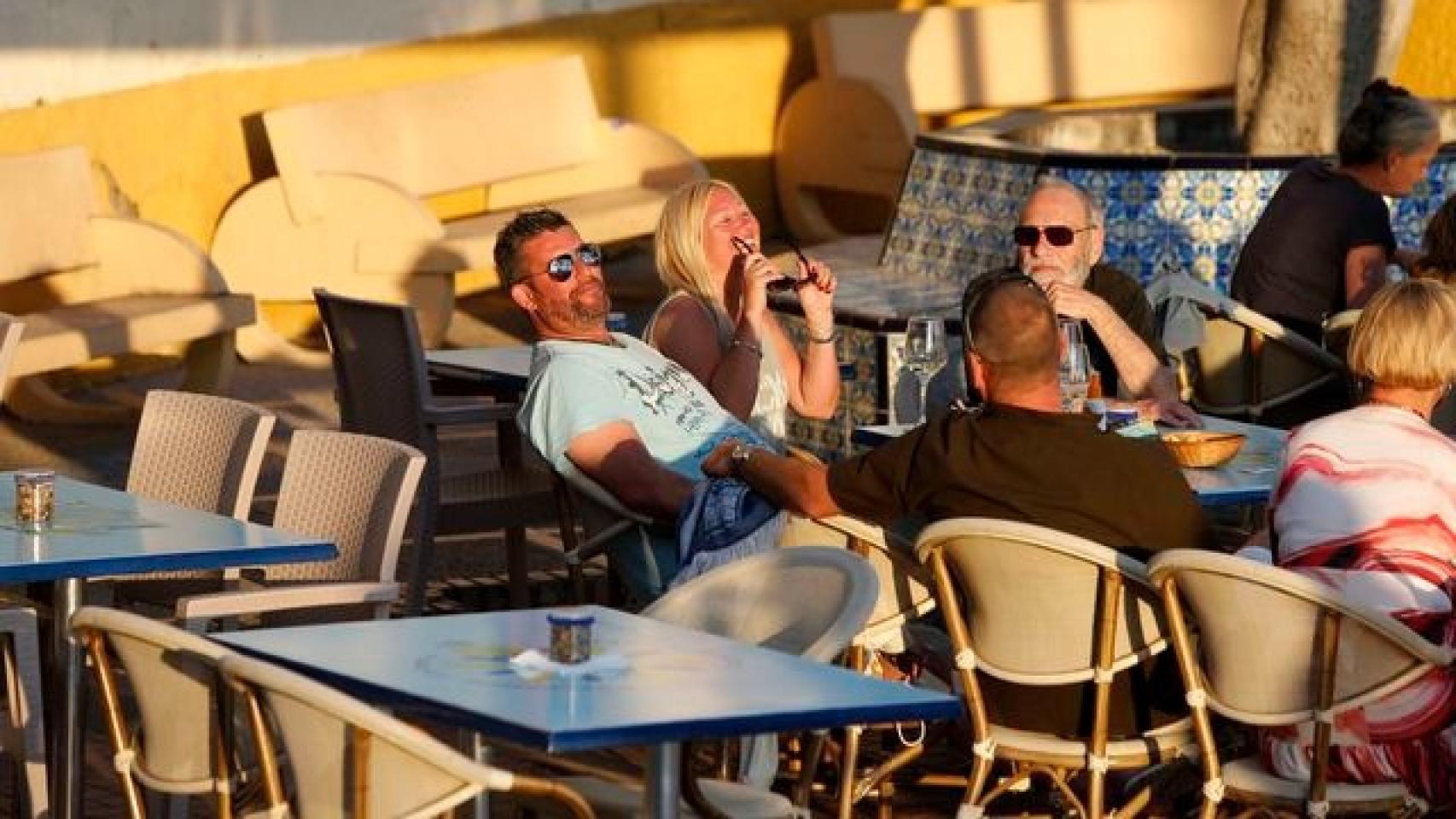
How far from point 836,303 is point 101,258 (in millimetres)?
3074

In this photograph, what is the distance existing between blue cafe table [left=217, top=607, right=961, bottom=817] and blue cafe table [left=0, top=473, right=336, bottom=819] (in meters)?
0.68

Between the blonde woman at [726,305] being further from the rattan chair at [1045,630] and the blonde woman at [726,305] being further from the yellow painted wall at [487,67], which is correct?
the yellow painted wall at [487,67]

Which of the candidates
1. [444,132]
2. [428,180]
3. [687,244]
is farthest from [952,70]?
[687,244]

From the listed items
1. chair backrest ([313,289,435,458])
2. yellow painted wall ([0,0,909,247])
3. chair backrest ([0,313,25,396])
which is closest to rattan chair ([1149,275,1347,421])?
chair backrest ([313,289,435,458])

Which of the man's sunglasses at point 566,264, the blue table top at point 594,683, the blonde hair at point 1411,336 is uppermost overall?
the man's sunglasses at point 566,264

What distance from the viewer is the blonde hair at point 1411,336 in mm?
5777

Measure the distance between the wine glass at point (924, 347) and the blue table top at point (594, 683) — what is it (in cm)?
210

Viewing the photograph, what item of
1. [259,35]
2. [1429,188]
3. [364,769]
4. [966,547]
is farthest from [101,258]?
[364,769]

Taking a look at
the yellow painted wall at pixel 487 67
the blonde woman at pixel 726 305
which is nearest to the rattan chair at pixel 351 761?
the blonde woman at pixel 726 305

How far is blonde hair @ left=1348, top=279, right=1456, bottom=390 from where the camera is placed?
5.78m

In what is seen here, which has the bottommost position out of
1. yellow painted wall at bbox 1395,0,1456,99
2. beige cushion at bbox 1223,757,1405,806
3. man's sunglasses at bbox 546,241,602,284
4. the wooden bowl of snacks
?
yellow painted wall at bbox 1395,0,1456,99

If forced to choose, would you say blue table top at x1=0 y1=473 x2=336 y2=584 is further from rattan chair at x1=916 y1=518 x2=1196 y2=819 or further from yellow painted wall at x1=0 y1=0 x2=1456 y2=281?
yellow painted wall at x1=0 y1=0 x2=1456 y2=281

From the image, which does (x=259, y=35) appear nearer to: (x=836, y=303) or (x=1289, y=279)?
(x=836, y=303)

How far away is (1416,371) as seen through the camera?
19.0 feet
